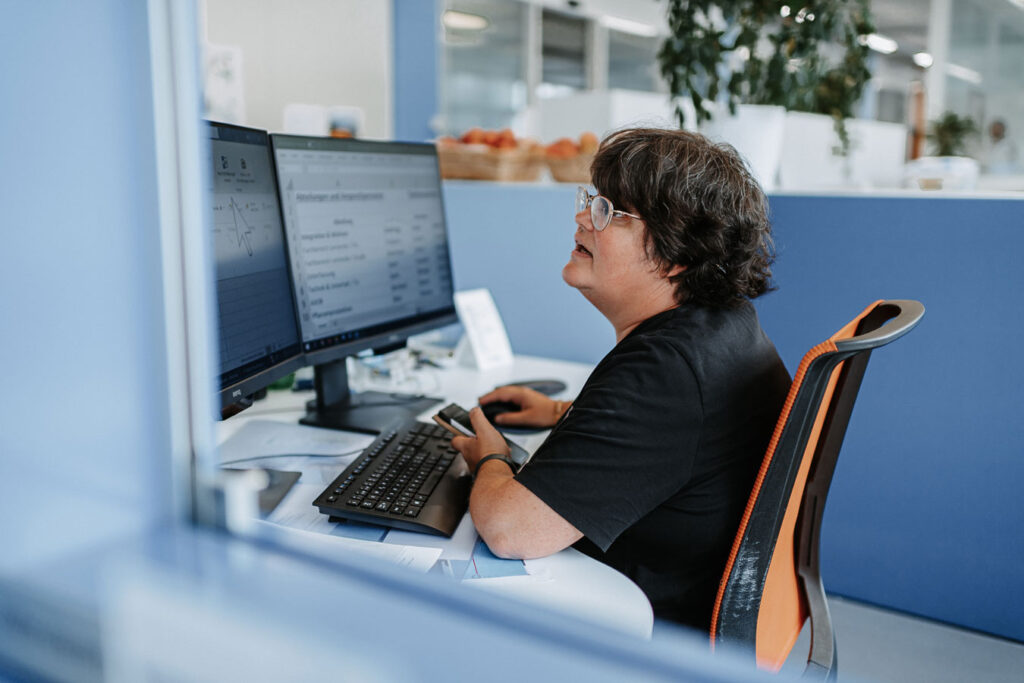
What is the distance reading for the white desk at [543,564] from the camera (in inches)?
29.1

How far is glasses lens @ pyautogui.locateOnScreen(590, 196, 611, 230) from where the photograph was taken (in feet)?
4.13

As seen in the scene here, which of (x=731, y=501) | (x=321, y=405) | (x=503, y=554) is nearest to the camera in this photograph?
(x=503, y=554)

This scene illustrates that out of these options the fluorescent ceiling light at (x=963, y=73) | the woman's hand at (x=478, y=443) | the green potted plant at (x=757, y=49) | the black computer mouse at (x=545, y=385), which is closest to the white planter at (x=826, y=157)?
the green potted plant at (x=757, y=49)

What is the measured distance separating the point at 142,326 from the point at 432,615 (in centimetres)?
22

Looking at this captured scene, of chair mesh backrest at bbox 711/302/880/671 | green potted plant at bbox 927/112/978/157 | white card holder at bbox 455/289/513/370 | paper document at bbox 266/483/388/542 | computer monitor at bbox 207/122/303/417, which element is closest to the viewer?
chair mesh backrest at bbox 711/302/880/671

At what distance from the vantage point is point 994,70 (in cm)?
677

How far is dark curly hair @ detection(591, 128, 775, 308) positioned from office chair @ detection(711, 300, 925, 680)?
0.63 ft

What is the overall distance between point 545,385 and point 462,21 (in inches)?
235

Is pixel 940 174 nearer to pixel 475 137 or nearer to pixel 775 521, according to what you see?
pixel 475 137

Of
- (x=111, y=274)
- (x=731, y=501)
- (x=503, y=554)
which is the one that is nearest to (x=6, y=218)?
(x=111, y=274)

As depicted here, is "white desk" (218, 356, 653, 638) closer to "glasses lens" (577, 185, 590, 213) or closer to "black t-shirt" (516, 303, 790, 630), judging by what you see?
"black t-shirt" (516, 303, 790, 630)

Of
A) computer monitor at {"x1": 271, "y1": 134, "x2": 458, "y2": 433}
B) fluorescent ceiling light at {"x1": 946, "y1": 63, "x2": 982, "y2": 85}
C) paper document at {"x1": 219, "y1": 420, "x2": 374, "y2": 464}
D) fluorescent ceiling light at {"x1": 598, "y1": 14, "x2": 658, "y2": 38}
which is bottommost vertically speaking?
paper document at {"x1": 219, "y1": 420, "x2": 374, "y2": 464}

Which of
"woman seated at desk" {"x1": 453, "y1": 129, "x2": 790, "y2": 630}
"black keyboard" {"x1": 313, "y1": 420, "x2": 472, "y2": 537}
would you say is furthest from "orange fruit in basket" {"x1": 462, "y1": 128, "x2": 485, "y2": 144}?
"black keyboard" {"x1": 313, "y1": 420, "x2": 472, "y2": 537}

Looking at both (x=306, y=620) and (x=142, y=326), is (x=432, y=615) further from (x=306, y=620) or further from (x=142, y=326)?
(x=142, y=326)
